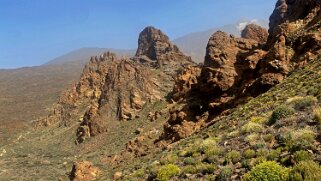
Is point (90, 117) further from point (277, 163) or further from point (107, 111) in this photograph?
point (277, 163)

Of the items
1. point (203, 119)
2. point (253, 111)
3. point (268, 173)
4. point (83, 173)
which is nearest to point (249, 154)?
point (268, 173)

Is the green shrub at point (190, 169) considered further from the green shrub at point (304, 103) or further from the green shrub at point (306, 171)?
the green shrub at point (304, 103)

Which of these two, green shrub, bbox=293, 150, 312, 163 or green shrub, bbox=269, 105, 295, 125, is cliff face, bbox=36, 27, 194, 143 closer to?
green shrub, bbox=269, 105, 295, 125

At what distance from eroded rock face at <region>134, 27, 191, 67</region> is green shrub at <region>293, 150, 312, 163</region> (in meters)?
88.8

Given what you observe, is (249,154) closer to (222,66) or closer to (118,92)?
(222,66)

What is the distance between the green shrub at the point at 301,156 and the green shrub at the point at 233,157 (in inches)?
106

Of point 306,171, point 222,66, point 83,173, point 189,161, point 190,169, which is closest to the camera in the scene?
point 306,171

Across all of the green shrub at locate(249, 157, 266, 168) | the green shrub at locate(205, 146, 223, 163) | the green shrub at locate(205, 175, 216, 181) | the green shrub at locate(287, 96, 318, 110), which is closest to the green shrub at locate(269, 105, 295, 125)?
the green shrub at locate(287, 96, 318, 110)

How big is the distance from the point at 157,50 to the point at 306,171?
107m

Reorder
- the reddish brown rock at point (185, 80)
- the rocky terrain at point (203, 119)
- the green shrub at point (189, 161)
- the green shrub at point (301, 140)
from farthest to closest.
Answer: the reddish brown rock at point (185, 80) < the green shrub at point (189, 161) < the rocky terrain at point (203, 119) < the green shrub at point (301, 140)

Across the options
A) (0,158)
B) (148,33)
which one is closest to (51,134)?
(0,158)

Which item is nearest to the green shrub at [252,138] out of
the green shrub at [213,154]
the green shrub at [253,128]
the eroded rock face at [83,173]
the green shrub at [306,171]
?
the green shrub at [253,128]

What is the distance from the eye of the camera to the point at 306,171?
11375mm

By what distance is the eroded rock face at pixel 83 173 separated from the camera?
42250 millimetres
